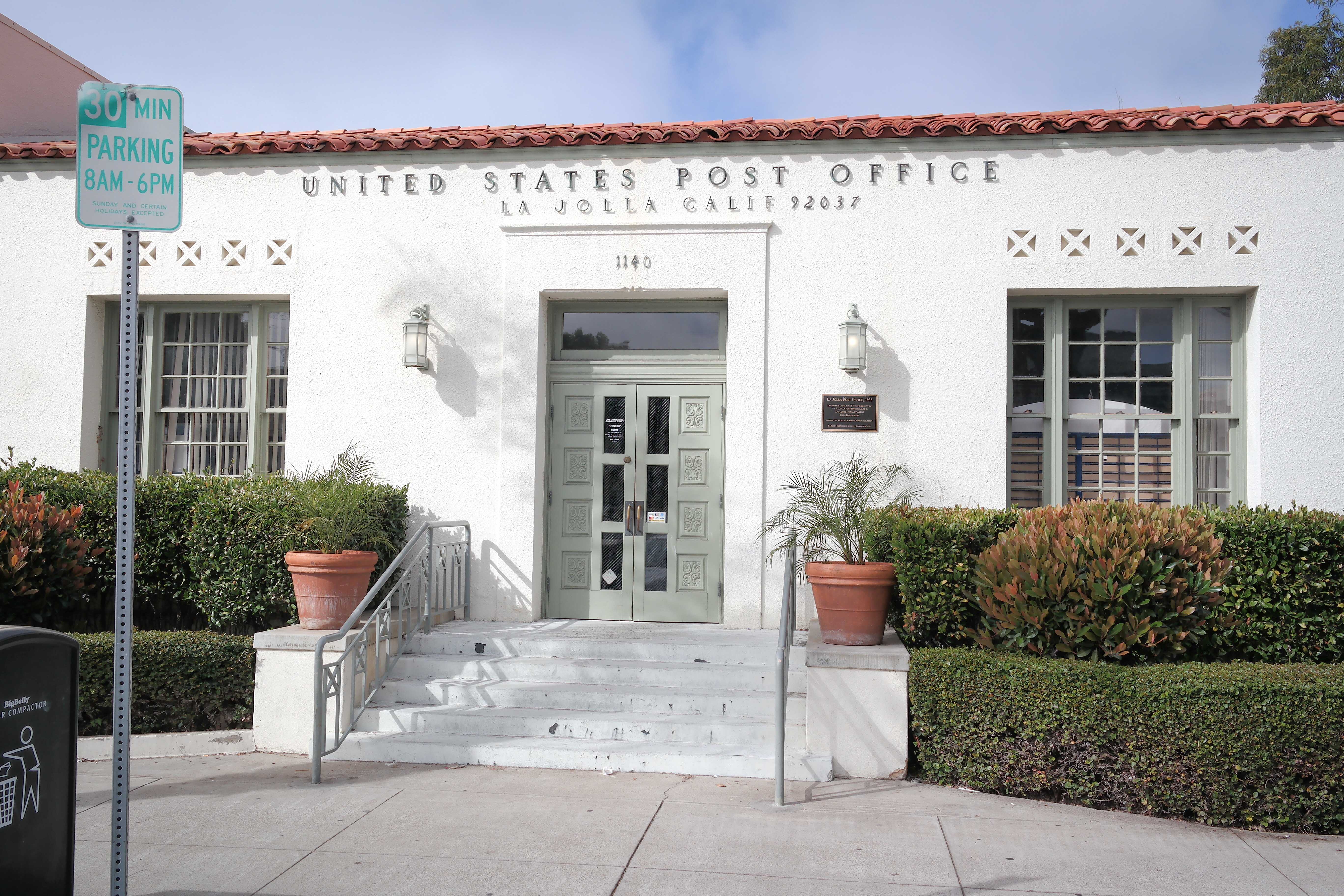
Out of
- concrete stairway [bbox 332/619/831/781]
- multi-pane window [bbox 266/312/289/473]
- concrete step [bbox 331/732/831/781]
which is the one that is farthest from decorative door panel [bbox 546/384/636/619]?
multi-pane window [bbox 266/312/289/473]

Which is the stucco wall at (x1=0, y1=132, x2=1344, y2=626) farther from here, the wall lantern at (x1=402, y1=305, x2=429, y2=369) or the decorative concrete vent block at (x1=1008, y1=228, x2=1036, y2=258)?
the wall lantern at (x1=402, y1=305, x2=429, y2=369)

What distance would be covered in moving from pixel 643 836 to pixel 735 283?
191 inches

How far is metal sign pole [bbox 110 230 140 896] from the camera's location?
308cm

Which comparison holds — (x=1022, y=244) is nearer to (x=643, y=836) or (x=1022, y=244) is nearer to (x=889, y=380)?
(x=889, y=380)

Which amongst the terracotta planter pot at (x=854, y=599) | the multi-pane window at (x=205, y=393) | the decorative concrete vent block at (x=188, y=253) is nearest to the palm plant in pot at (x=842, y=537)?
the terracotta planter pot at (x=854, y=599)

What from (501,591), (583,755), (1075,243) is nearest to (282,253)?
(501,591)

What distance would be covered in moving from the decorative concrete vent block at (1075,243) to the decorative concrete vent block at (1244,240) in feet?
3.58

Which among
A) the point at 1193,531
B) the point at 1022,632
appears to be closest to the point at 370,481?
the point at 1022,632

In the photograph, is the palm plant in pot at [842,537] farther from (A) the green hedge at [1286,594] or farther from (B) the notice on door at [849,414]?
(A) the green hedge at [1286,594]

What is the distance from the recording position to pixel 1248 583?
626cm

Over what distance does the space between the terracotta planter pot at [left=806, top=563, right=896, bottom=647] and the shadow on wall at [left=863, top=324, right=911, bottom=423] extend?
1862mm

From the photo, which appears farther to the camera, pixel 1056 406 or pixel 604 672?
pixel 1056 406

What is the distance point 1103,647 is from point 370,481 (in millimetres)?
5976

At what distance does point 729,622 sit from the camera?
27.0 feet
